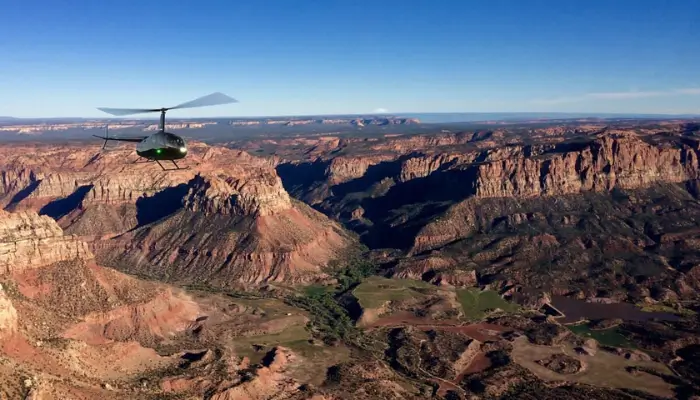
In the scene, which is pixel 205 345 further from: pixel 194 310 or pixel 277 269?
pixel 277 269

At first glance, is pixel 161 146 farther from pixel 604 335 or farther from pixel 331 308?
pixel 604 335

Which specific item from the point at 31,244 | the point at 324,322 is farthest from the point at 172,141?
the point at 324,322

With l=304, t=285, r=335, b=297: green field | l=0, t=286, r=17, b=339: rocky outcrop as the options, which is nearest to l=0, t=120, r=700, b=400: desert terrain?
l=0, t=286, r=17, b=339: rocky outcrop

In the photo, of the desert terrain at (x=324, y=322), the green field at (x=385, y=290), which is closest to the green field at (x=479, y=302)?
the desert terrain at (x=324, y=322)

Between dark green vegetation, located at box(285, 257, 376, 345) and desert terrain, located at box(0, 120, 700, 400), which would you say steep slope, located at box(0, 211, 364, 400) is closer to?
desert terrain, located at box(0, 120, 700, 400)

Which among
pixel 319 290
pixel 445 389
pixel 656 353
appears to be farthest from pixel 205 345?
pixel 656 353

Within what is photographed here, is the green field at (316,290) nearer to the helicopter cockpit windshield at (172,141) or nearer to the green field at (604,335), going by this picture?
the green field at (604,335)
